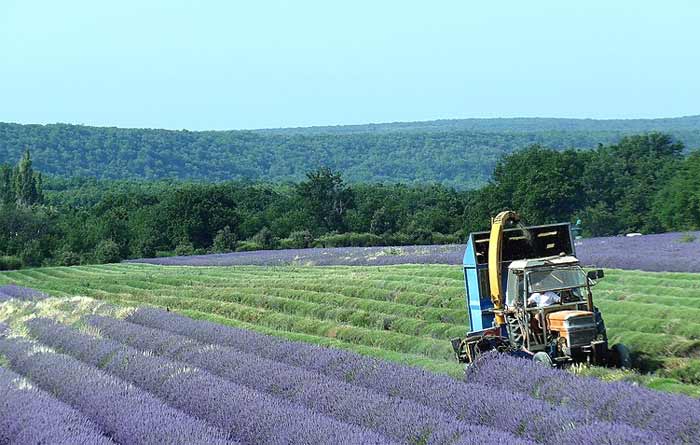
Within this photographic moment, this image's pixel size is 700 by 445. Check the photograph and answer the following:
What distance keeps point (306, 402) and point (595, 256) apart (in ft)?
72.7

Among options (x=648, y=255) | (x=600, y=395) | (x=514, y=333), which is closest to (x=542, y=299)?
(x=514, y=333)

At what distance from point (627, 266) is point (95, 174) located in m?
176

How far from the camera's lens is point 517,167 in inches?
3054

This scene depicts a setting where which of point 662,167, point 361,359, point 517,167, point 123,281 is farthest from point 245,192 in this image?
point 361,359

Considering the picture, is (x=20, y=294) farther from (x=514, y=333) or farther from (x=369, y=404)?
(x=369, y=404)

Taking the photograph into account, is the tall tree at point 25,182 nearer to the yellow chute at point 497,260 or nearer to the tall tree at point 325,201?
the tall tree at point 325,201

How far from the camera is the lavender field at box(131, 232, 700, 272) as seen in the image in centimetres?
2950

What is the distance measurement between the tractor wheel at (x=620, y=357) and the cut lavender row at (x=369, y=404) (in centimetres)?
321

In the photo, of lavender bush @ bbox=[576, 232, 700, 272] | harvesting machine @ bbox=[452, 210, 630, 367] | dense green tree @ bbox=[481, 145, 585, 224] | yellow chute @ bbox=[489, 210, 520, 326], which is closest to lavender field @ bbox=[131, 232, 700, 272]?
lavender bush @ bbox=[576, 232, 700, 272]

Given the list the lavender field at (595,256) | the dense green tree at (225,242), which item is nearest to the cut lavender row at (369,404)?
the lavender field at (595,256)

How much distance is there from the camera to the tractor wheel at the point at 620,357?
14.4 meters

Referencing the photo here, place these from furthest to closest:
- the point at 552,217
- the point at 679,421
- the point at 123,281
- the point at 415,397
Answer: the point at 552,217, the point at 123,281, the point at 415,397, the point at 679,421

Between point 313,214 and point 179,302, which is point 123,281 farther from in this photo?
point 313,214

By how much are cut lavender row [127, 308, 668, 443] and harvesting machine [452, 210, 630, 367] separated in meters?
1.88
